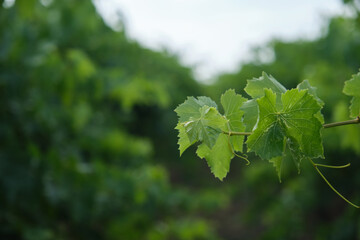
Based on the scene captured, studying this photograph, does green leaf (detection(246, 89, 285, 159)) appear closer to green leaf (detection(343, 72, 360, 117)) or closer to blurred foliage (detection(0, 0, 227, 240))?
green leaf (detection(343, 72, 360, 117))

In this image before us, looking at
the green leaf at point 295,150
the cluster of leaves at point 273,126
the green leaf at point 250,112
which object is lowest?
the green leaf at point 295,150

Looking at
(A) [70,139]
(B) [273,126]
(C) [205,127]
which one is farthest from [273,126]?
(A) [70,139]

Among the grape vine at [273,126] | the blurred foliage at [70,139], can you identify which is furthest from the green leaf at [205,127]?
the blurred foliage at [70,139]

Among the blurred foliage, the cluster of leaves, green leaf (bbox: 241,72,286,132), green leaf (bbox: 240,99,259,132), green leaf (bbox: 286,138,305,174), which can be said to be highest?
the blurred foliage

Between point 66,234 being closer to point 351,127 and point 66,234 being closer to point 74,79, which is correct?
point 74,79

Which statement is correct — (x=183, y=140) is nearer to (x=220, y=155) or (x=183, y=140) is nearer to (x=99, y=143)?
(x=220, y=155)

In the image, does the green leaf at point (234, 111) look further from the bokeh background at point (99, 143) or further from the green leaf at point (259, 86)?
the bokeh background at point (99, 143)

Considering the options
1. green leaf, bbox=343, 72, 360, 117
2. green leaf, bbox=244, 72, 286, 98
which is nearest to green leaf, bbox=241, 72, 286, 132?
green leaf, bbox=244, 72, 286, 98
